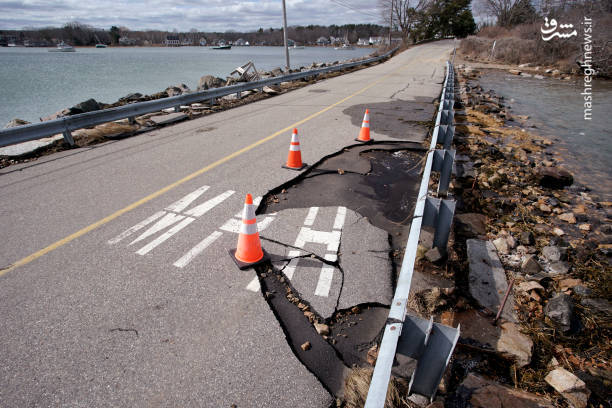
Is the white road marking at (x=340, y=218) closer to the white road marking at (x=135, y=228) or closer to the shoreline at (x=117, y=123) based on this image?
the white road marking at (x=135, y=228)

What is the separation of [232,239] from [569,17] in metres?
38.9

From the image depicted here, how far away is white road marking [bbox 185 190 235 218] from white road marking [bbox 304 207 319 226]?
4.45ft

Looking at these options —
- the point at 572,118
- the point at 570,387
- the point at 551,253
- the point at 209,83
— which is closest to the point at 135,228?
the point at 570,387

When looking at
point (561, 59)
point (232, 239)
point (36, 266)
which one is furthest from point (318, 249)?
point (561, 59)

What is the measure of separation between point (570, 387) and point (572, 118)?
14348 millimetres

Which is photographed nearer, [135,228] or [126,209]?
[135,228]

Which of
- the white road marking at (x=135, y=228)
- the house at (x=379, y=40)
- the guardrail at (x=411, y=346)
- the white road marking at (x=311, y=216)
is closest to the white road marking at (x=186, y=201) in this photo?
the white road marking at (x=135, y=228)

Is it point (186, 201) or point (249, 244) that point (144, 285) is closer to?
point (249, 244)

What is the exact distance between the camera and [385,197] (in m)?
5.43

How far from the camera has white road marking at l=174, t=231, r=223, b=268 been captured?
146 inches

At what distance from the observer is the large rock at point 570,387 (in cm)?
236

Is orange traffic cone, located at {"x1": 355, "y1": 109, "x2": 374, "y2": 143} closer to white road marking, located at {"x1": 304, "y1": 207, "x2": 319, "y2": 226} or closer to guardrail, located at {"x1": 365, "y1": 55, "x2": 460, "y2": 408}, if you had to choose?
white road marking, located at {"x1": 304, "y1": 207, "x2": 319, "y2": 226}

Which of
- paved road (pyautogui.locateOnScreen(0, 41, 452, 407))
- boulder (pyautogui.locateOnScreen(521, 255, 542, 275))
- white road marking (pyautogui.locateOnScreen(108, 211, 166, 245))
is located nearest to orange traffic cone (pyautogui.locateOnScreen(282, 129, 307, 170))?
paved road (pyautogui.locateOnScreen(0, 41, 452, 407))

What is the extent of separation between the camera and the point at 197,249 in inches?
156
